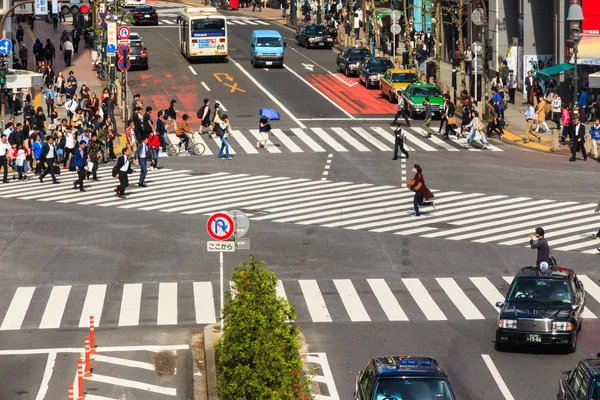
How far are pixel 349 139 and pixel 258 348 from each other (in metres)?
34.2


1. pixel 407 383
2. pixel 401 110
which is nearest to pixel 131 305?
pixel 407 383

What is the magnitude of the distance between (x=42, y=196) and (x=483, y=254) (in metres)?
15.6

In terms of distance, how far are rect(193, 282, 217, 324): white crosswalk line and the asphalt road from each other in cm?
5

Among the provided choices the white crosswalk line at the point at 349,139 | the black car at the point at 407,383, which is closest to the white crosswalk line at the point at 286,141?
the white crosswalk line at the point at 349,139

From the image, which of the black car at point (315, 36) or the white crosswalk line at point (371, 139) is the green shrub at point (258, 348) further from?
the black car at point (315, 36)

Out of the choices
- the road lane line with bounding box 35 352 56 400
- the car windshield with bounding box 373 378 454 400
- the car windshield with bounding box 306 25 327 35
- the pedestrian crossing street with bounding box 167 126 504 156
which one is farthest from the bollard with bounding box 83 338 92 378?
the car windshield with bounding box 306 25 327 35

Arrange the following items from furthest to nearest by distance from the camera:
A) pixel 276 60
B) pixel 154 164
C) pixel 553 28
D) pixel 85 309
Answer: pixel 276 60 → pixel 553 28 → pixel 154 164 → pixel 85 309

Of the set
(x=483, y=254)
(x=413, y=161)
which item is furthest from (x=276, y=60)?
(x=483, y=254)

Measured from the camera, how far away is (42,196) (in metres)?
40.9

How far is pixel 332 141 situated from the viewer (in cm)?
5162

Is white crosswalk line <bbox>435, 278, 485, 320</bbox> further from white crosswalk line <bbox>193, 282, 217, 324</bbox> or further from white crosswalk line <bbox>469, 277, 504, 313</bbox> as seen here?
white crosswalk line <bbox>193, 282, 217, 324</bbox>

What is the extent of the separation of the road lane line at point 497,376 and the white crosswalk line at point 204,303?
603cm

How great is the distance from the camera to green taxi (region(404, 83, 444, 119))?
56638mm

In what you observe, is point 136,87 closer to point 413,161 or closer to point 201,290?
point 413,161
